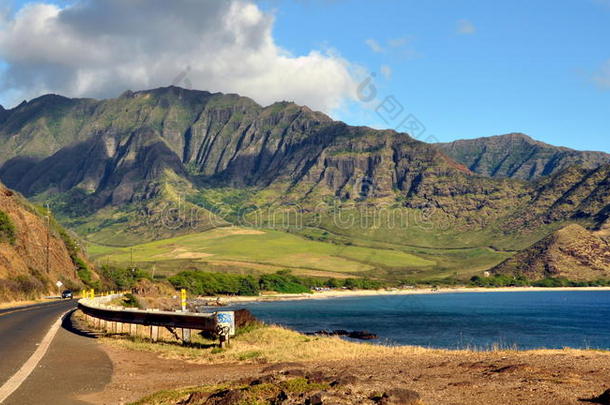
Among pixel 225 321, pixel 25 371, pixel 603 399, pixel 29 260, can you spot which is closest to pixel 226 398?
pixel 603 399

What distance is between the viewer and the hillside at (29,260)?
75.7 meters

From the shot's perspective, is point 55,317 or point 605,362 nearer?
A: point 605,362

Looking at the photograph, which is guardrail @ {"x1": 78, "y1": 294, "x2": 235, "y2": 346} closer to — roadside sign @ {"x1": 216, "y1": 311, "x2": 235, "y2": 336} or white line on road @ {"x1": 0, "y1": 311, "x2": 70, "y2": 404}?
roadside sign @ {"x1": 216, "y1": 311, "x2": 235, "y2": 336}

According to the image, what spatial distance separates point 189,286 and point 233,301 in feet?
52.6

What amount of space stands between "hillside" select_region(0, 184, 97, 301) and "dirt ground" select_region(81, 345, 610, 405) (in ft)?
166

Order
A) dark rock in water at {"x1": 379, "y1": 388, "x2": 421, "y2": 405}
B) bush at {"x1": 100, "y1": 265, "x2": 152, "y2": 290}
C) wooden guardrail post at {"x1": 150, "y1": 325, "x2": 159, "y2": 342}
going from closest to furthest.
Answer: dark rock in water at {"x1": 379, "y1": 388, "x2": 421, "y2": 405} → wooden guardrail post at {"x1": 150, "y1": 325, "x2": 159, "y2": 342} → bush at {"x1": 100, "y1": 265, "x2": 152, "y2": 290}

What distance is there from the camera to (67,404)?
1480 cm

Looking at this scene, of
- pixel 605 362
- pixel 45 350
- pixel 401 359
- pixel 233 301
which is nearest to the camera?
pixel 605 362

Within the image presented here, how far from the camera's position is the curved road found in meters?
15.9

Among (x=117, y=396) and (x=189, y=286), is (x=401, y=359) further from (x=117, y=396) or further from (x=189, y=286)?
(x=189, y=286)

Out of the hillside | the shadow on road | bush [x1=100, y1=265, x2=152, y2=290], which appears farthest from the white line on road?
bush [x1=100, y1=265, x2=152, y2=290]

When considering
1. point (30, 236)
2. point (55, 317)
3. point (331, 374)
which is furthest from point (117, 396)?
point (30, 236)

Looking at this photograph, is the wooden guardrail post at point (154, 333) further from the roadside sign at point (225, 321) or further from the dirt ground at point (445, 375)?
the dirt ground at point (445, 375)

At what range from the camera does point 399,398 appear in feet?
41.0
